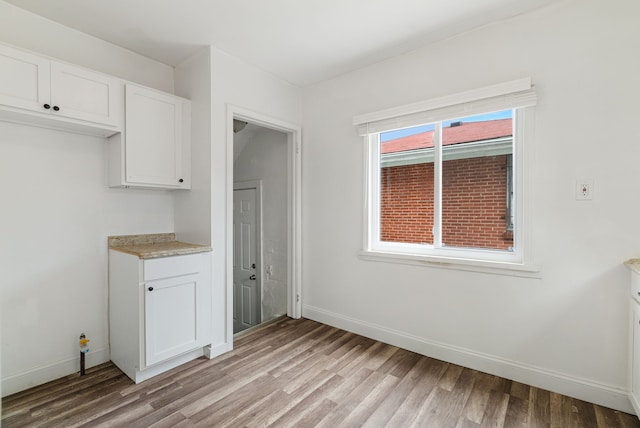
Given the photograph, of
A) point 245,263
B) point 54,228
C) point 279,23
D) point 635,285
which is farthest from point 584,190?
point 54,228

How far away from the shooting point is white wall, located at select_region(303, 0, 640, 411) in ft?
5.94

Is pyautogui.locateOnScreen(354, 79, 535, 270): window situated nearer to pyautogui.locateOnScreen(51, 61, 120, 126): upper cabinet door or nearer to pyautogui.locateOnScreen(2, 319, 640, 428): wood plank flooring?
pyautogui.locateOnScreen(2, 319, 640, 428): wood plank flooring

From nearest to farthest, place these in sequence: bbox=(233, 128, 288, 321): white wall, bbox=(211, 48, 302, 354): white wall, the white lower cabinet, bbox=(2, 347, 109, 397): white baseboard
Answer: bbox=(2, 347, 109, 397): white baseboard < the white lower cabinet < bbox=(211, 48, 302, 354): white wall < bbox=(233, 128, 288, 321): white wall

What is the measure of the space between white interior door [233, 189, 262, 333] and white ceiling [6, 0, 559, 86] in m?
1.79

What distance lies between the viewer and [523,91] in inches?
80.8

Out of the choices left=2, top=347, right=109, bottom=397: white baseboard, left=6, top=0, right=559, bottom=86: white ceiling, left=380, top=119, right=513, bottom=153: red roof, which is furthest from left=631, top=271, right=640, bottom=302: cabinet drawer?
left=2, top=347, right=109, bottom=397: white baseboard

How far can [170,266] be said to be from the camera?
2.22 metres

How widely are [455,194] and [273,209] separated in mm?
2041

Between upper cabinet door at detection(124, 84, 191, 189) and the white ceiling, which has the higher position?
the white ceiling

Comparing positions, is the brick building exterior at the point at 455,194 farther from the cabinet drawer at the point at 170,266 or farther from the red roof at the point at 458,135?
the cabinet drawer at the point at 170,266

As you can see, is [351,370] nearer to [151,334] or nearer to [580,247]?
[151,334]

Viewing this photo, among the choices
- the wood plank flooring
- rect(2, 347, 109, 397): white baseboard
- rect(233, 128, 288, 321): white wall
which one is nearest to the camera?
the wood plank flooring

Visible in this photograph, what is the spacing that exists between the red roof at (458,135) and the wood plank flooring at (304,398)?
70.7 inches

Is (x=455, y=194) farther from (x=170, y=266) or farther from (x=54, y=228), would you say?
(x=54, y=228)
